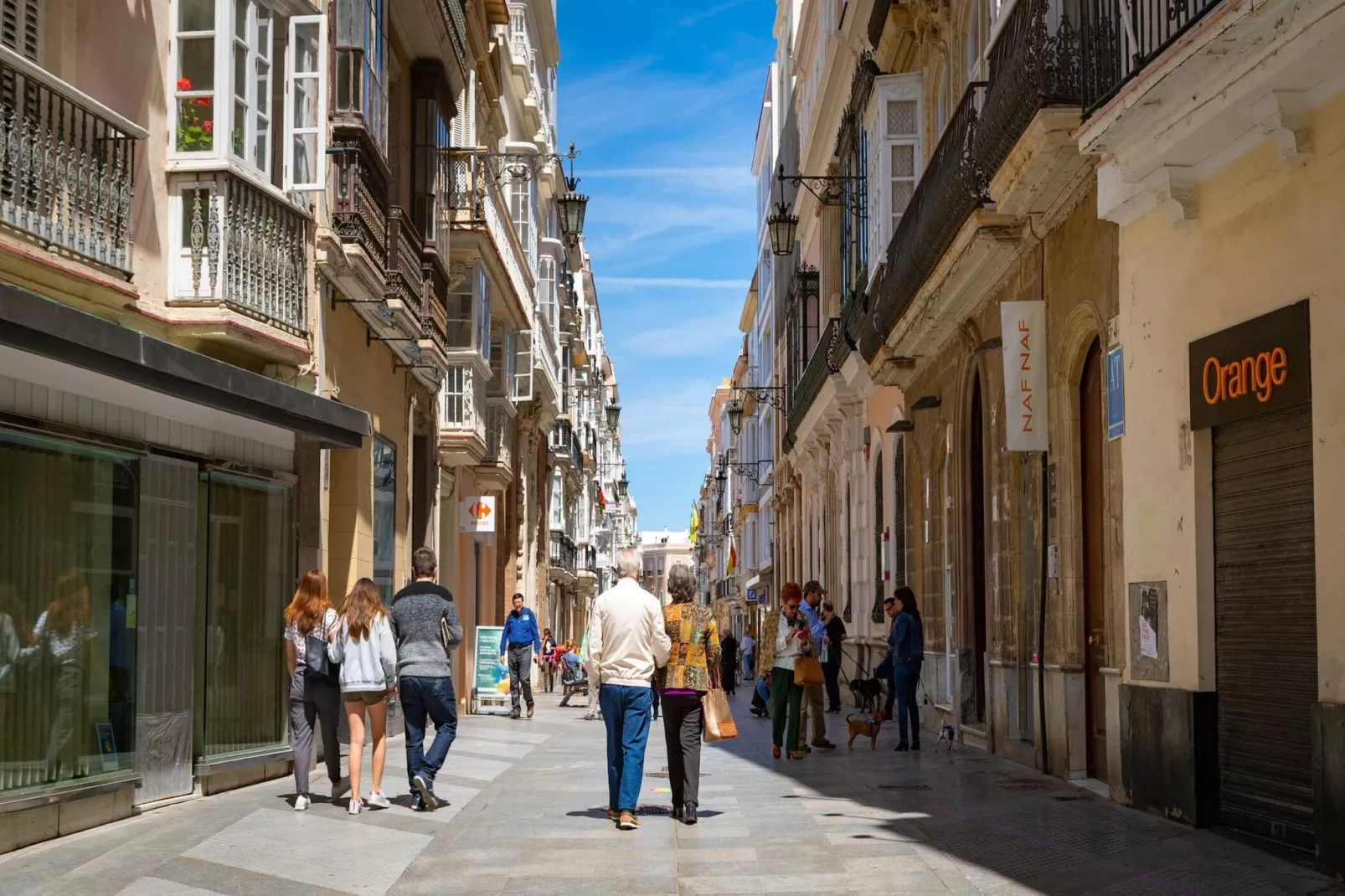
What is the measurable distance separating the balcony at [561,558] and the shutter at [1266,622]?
3961 cm

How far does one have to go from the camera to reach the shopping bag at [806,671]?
54.4 ft

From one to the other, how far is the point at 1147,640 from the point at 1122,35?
4.04 meters

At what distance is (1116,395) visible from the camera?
12.2m

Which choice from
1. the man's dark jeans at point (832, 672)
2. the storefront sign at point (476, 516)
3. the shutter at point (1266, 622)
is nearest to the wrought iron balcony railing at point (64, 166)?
the shutter at point (1266, 622)

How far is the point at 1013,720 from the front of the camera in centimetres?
1625

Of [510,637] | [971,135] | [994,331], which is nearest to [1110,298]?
[971,135]

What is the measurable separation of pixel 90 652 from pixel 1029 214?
28.9 ft

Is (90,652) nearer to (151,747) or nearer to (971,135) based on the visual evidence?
(151,747)

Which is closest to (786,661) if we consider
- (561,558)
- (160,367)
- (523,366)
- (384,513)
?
(384,513)

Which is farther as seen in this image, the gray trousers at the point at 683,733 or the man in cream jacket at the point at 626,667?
the gray trousers at the point at 683,733

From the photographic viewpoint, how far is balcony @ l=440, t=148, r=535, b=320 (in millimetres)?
22922

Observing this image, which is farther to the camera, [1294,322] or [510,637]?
[510,637]

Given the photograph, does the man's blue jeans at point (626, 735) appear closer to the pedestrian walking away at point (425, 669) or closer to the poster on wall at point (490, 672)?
the pedestrian walking away at point (425, 669)

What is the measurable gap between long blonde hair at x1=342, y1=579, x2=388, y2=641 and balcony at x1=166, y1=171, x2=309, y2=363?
223 centimetres
